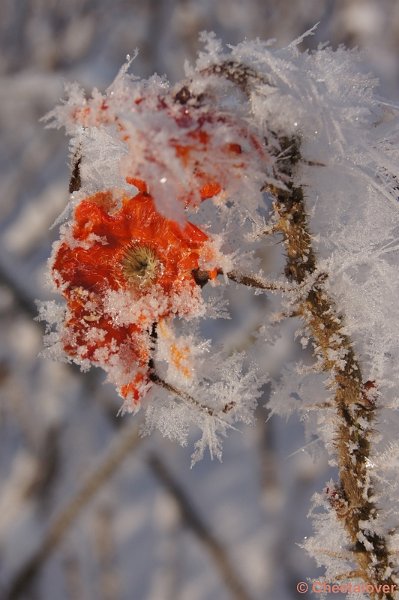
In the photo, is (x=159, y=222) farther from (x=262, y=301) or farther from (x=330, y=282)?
(x=262, y=301)

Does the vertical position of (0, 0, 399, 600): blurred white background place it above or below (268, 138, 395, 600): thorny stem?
above

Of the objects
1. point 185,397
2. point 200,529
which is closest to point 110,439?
point 200,529

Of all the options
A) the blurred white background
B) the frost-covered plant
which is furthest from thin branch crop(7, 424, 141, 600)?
the frost-covered plant

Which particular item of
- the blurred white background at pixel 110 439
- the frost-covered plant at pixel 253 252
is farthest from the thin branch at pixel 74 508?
the frost-covered plant at pixel 253 252

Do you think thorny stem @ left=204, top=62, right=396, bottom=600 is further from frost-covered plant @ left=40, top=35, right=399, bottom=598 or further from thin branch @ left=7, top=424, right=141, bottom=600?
thin branch @ left=7, top=424, right=141, bottom=600

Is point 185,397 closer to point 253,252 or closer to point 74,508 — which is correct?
point 253,252

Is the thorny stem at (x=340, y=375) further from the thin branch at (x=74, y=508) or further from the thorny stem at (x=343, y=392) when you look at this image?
the thin branch at (x=74, y=508)

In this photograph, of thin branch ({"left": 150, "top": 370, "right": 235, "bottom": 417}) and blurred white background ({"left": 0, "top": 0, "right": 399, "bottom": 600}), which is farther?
blurred white background ({"left": 0, "top": 0, "right": 399, "bottom": 600})
